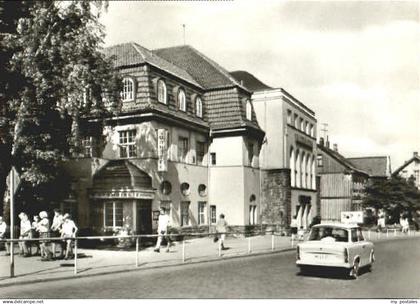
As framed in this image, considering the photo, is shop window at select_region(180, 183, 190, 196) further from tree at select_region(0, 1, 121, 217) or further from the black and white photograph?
tree at select_region(0, 1, 121, 217)

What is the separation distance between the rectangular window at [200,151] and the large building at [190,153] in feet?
0.20

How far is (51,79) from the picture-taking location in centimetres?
1630

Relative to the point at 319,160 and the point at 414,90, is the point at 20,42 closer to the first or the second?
the point at 414,90

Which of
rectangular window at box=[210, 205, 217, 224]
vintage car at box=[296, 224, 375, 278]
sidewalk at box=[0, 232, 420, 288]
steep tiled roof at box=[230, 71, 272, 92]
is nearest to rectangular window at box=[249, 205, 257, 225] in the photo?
rectangular window at box=[210, 205, 217, 224]

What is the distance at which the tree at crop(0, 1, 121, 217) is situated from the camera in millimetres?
15680

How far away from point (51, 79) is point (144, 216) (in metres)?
11.6

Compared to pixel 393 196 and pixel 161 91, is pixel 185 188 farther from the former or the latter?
pixel 393 196

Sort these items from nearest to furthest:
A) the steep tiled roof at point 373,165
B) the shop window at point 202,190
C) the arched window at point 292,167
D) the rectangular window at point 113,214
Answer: the rectangular window at point 113,214, the shop window at point 202,190, the arched window at point 292,167, the steep tiled roof at point 373,165

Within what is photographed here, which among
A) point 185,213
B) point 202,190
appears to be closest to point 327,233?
point 185,213

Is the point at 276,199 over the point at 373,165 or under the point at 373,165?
under

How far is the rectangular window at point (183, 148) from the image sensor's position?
100ft

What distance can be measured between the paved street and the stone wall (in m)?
20.3

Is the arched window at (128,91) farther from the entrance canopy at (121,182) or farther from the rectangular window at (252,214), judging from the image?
the rectangular window at (252,214)

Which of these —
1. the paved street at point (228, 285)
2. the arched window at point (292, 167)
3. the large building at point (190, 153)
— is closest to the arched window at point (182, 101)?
the large building at point (190, 153)
